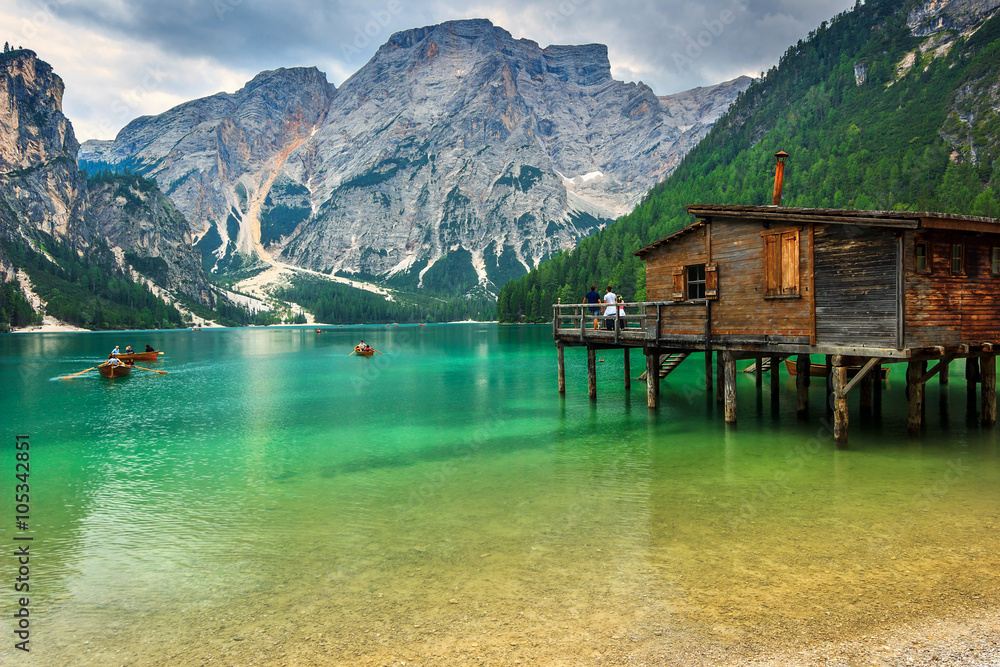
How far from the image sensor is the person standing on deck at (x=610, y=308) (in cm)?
3291

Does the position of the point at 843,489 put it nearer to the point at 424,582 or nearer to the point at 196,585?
the point at 424,582

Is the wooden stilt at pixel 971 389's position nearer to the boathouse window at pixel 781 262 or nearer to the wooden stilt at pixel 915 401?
the wooden stilt at pixel 915 401

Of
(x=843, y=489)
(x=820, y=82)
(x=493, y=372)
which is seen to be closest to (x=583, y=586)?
(x=843, y=489)

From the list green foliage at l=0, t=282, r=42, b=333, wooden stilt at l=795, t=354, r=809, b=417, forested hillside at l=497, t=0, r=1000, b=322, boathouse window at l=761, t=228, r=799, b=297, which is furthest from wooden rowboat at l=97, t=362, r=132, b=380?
green foliage at l=0, t=282, r=42, b=333

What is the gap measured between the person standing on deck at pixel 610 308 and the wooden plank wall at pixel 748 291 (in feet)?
22.9

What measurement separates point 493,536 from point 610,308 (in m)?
22.9

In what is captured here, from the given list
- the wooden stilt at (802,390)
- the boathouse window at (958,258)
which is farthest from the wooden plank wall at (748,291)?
the wooden stilt at (802,390)

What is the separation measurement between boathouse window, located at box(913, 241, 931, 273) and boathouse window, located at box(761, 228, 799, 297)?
153 inches

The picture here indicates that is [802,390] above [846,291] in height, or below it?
below

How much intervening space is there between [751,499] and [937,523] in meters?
4.18

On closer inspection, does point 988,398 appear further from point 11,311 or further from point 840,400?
point 11,311

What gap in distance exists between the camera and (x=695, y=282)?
2830 centimetres

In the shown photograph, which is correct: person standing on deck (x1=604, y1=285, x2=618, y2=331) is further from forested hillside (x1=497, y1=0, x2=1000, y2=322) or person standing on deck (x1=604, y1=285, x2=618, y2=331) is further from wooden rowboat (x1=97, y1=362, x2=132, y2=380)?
forested hillside (x1=497, y1=0, x2=1000, y2=322)

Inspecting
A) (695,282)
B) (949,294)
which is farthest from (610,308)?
(949,294)
